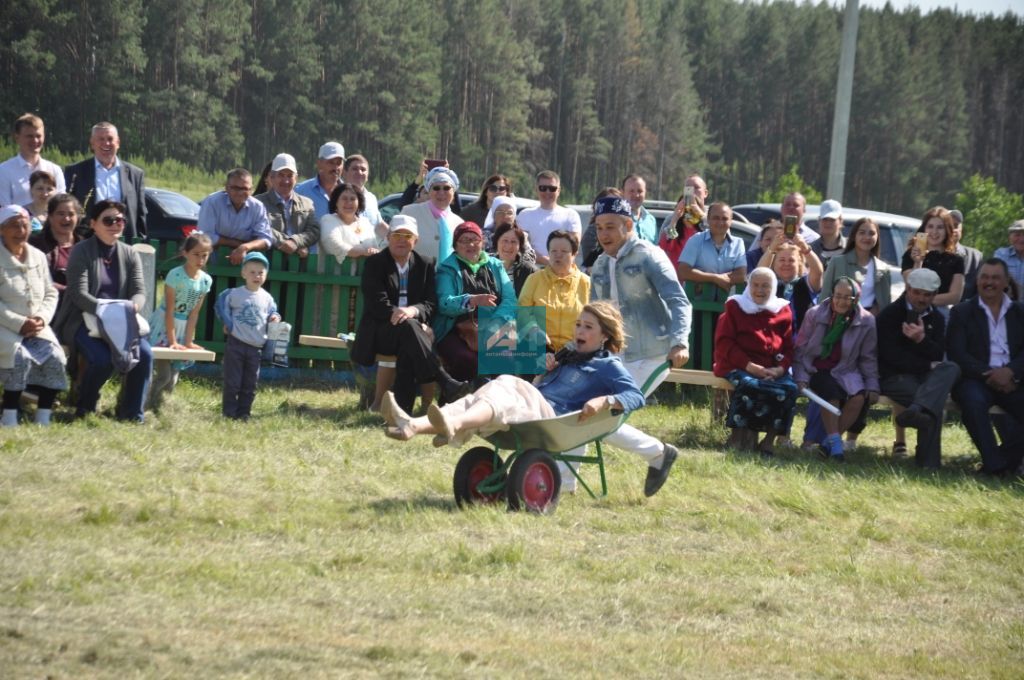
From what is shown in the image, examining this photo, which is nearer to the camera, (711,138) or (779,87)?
(711,138)

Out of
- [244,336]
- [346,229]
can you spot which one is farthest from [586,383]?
[346,229]

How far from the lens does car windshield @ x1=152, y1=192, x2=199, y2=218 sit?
21880mm

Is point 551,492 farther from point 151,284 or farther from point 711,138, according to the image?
point 711,138

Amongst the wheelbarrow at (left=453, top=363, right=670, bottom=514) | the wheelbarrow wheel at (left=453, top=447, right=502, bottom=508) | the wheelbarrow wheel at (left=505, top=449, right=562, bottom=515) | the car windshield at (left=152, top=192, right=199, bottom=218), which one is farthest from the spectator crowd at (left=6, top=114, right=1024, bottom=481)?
the car windshield at (left=152, top=192, right=199, bottom=218)

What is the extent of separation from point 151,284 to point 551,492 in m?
4.67

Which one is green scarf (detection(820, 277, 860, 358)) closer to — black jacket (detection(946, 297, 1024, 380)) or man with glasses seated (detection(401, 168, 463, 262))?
black jacket (detection(946, 297, 1024, 380))

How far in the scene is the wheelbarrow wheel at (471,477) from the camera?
8.21 metres

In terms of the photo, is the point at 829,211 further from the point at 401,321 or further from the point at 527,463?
the point at 527,463

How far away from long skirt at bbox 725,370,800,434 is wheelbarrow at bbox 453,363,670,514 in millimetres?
3043

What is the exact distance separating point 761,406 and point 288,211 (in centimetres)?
469

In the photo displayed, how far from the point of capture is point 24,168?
11.5 metres

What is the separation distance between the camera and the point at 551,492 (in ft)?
27.0

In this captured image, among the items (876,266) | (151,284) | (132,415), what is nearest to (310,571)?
(132,415)

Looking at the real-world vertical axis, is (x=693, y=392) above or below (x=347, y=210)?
below
